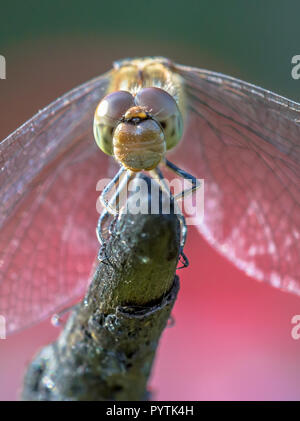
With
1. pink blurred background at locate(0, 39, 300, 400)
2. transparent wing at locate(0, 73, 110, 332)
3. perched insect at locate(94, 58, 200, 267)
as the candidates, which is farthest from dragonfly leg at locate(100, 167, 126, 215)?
pink blurred background at locate(0, 39, 300, 400)

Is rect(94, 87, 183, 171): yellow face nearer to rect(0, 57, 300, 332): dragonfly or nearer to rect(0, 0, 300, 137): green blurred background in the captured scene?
rect(0, 57, 300, 332): dragonfly

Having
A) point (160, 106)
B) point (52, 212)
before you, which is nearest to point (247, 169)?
point (160, 106)

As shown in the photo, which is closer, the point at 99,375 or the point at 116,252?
the point at 116,252

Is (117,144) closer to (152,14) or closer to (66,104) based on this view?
(66,104)

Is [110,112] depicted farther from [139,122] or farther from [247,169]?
[247,169]

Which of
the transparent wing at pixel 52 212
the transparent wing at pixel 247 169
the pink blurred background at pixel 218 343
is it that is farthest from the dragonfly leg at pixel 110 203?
the pink blurred background at pixel 218 343

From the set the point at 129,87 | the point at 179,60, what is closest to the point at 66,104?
the point at 129,87
